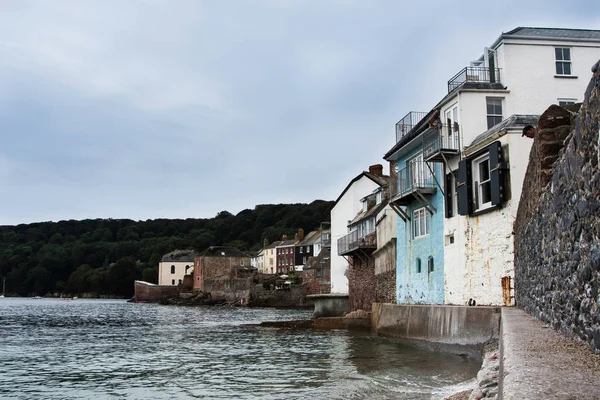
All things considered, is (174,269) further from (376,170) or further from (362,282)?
(362,282)

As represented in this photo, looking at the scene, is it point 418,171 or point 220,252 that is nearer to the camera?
point 418,171

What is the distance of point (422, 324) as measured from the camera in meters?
21.8

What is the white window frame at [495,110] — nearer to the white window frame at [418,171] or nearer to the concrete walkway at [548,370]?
the white window frame at [418,171]

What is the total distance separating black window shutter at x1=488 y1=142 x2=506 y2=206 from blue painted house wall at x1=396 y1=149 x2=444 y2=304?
14.9 ft

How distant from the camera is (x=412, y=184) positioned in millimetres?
24812

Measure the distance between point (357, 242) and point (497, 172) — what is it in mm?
19935

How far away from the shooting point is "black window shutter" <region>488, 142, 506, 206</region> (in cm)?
1830

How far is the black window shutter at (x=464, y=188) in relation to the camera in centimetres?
2012

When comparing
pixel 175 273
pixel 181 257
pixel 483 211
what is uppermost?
pixel 181 257

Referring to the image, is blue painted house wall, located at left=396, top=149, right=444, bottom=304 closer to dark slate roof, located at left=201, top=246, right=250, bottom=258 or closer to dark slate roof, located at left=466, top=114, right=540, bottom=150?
dark slate roof, located at left=466, top=114, right=540, bottom=150

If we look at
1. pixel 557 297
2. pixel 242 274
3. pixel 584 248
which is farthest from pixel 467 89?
pixel 242 274

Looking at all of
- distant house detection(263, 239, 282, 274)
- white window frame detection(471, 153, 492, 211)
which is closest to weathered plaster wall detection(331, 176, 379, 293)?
white window frame detection(471, 153, 492, 211)

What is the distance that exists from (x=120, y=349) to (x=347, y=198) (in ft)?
87.5

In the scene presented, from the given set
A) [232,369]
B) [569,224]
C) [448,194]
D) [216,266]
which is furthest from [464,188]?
[216,266]
